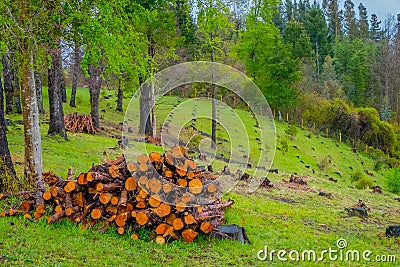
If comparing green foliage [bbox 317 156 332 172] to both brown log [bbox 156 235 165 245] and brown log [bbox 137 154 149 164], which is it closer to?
brown log [bbox 137 154 149 164]

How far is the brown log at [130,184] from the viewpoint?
22.5ft

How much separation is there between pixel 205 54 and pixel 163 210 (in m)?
17.0

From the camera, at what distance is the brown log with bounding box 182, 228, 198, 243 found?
21.5 ft

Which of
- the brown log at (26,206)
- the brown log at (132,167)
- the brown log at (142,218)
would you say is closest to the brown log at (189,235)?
the brown log at (142,218)

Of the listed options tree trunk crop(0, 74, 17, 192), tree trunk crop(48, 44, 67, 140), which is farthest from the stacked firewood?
tree trunk crop(0, 74, 17, 192)

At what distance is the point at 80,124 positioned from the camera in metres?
20.4

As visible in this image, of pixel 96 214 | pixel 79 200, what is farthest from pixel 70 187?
pixel 96 214

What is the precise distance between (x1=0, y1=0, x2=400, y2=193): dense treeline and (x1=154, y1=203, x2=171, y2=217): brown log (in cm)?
239

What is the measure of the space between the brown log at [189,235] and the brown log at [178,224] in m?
0.11

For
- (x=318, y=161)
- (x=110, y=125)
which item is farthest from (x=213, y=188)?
(x=318, y=161)

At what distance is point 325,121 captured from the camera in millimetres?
40406

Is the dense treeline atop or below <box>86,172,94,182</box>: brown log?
atop

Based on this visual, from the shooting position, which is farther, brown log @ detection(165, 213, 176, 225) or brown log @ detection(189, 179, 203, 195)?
brown log @ detection(189, 179, 203, 195)

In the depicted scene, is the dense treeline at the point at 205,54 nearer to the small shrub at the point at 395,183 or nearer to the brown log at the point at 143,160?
the brown log at the point at 143,160
